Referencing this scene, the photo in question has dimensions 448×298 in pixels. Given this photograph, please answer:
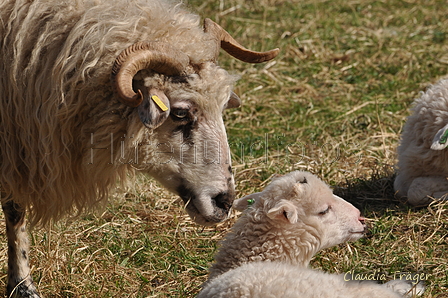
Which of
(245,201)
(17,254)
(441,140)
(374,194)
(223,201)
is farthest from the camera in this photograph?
(374,194)

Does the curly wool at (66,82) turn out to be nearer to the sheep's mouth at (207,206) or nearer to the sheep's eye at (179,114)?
the sheep's eye at (179,114)

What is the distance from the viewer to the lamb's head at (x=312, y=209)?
11.0ft

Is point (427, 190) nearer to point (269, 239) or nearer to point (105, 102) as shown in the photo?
point (269, 239)

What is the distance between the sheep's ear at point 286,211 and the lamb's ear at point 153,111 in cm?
71

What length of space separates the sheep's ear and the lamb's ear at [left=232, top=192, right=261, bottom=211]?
29cm

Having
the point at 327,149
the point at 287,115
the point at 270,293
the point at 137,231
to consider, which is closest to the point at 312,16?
the point at 287,115

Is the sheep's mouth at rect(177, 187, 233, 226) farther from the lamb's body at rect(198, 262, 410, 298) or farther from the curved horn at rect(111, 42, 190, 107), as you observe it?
the curved horn at rect(111, 42, 190, 107)

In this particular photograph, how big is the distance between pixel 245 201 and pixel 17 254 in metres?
1.44

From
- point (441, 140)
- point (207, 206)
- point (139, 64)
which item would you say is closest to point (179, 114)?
point (139, 64)

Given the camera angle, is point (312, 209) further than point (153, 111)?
Yes

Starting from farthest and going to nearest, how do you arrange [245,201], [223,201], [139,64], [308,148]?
[308,148] < [245,201] < [223,201] < [139,64]

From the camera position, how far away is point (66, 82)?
10.8ft

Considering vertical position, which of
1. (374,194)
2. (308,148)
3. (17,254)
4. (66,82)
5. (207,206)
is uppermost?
(66,82)

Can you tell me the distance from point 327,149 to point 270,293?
3.02m
